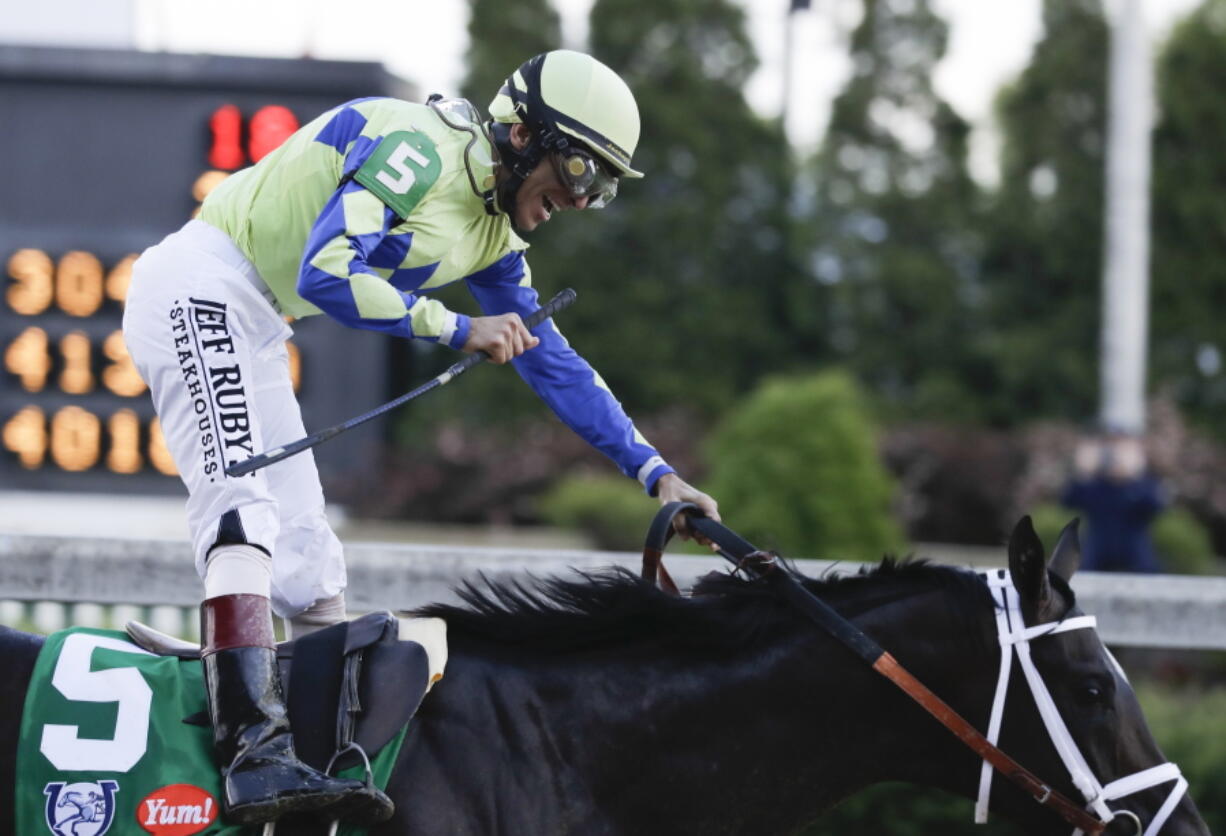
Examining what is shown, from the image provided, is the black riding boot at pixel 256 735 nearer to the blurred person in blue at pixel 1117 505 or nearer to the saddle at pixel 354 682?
the saddle at pixel 354 682

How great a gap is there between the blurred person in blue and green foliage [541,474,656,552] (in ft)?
13.2

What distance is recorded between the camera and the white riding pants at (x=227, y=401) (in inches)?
101

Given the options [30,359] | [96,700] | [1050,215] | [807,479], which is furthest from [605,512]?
[1050,215]

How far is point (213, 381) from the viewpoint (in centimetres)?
262

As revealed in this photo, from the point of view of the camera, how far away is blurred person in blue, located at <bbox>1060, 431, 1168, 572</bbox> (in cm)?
698

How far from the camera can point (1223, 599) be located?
13.6 feet

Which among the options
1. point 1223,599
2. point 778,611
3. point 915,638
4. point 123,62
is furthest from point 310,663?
point 123,62

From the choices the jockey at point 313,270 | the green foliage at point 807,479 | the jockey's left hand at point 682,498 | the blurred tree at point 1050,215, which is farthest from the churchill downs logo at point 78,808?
the blurred tree at point 1050,215

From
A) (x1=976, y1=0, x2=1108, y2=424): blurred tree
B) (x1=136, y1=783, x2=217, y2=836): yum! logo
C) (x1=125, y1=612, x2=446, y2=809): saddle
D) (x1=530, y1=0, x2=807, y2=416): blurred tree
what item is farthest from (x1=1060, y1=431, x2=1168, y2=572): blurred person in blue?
(x1=976, y1=0, x2=1108, y2=424): blurred tree

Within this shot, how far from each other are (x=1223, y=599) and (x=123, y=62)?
5.90 m

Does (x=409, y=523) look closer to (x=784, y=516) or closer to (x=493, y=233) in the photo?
(x=784, y=516)

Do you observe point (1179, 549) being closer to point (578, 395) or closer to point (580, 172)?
point (578, 395)

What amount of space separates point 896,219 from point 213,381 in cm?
1773

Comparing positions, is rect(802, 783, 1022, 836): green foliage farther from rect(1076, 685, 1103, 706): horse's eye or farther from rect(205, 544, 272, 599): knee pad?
rect(205, 544, 272, 599): knee pad
